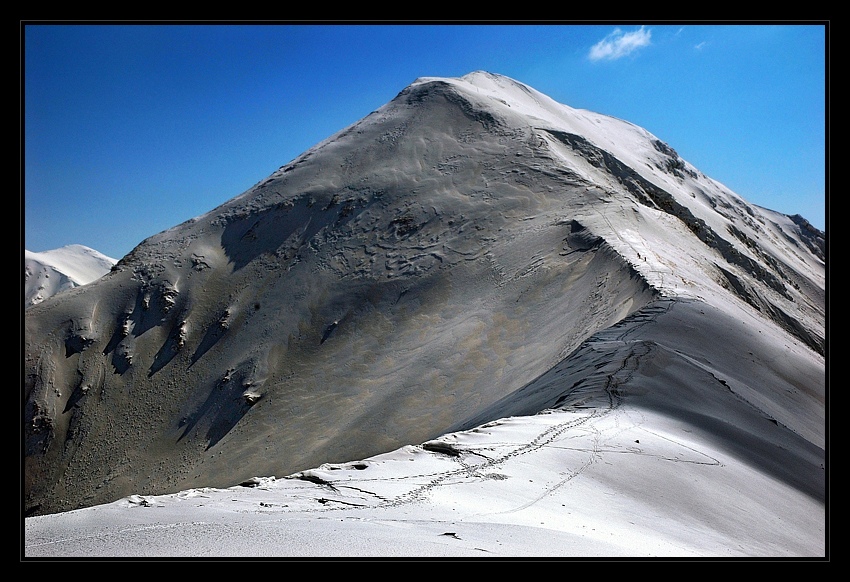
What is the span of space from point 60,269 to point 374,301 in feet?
320

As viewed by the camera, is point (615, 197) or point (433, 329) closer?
point (433, 329)

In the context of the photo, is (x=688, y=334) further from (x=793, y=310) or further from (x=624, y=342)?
(x=793, y=310)

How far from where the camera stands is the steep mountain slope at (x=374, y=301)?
57.4 feet

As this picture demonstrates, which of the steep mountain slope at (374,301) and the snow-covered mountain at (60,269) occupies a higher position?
the snow-covered mountain at (60,269)

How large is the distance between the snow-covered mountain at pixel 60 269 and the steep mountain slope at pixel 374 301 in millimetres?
69575

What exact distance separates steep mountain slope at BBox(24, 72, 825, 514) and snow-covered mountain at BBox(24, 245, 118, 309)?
228 ft

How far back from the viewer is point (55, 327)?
2688 cm

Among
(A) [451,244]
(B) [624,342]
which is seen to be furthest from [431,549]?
(A) [451,244]

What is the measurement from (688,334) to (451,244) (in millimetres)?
14077

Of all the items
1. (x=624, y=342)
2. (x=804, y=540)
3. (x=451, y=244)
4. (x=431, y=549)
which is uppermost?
(x=451, y=244)

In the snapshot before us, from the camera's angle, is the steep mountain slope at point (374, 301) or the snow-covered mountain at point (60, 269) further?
the snow-covered mountain at point (60, 269)

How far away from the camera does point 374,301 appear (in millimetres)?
24516

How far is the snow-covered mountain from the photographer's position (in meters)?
96.0
